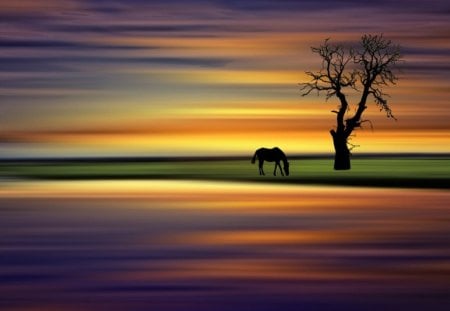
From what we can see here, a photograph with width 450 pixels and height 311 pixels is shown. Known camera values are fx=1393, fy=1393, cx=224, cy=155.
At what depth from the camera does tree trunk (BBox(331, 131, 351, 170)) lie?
224 feet

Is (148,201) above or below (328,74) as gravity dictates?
below

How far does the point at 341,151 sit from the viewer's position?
68.4 m

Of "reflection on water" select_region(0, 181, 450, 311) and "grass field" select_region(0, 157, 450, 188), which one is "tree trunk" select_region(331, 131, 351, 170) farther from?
"reflection on water" select_region(0, 181, 450, 311)

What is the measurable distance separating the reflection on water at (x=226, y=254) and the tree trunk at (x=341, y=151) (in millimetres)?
33817

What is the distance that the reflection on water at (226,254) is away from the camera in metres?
13.6

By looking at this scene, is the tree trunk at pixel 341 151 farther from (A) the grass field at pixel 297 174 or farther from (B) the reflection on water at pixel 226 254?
(B) the reflection on water at pixel 226 254

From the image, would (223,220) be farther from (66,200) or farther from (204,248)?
(66,200)

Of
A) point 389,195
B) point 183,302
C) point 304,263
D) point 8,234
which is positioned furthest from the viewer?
point 389,195

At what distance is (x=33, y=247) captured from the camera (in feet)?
64.8

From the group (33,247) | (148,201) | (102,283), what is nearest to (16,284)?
(102,283)

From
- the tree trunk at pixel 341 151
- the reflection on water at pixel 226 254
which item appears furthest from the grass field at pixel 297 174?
the reflection on water at pixel 226 254

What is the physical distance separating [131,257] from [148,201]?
16109 mm

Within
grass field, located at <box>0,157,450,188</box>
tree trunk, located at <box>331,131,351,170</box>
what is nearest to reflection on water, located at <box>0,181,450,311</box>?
grass field, located at <box>0,157,450,188</box>

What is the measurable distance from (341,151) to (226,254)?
50.3m
